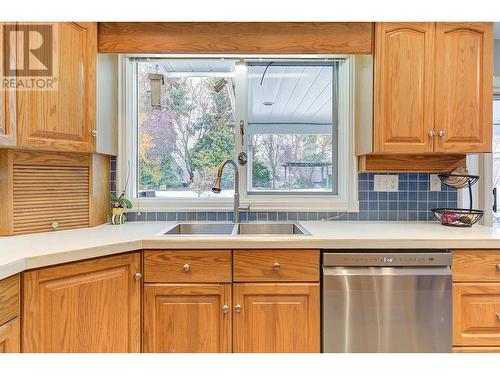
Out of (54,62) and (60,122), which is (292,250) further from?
(54,62)

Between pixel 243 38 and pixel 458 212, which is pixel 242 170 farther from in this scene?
pixel 458 212

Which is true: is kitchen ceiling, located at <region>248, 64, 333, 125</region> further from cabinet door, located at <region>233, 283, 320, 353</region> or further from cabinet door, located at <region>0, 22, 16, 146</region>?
cabinet door, located at <region>0, 22, 16, 146</region>

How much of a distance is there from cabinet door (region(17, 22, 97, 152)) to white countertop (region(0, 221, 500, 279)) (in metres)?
0.48

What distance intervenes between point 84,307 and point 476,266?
5.93 feet

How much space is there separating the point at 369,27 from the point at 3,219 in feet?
7.34

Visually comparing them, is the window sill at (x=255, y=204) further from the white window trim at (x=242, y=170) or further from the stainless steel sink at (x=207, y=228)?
the stainless steel sink at (x=207, y=228)

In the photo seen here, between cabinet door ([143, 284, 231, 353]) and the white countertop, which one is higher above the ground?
the white countertop

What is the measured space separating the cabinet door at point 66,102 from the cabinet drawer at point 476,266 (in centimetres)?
198

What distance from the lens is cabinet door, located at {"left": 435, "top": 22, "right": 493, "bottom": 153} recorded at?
1.80 metres

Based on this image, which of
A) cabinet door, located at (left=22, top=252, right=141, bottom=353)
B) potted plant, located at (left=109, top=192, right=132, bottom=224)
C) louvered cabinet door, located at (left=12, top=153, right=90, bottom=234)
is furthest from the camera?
potted plant, located at (left=109, top=192, right=132, bottom=224)

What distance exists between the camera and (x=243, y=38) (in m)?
1.86

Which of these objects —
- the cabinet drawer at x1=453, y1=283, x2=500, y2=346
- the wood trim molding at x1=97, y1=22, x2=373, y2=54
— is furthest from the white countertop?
the wood trim molding at x1=97, y1=22, x2=373, y2=54

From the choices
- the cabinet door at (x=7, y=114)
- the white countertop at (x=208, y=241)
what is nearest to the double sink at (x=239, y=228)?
the white countertop at (x=208, y=241)

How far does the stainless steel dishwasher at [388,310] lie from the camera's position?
4.90 ft
